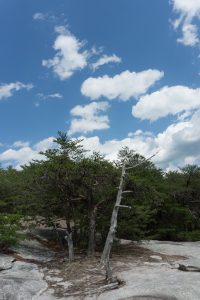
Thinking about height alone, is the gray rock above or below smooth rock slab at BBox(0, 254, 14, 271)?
above

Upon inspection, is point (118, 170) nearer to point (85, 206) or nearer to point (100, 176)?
point (100, 176)

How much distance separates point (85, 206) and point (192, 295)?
34.5ft

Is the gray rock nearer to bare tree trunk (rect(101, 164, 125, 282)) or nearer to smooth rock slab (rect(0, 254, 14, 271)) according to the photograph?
smooth rock slab (rect(0, 254, 14, 271))

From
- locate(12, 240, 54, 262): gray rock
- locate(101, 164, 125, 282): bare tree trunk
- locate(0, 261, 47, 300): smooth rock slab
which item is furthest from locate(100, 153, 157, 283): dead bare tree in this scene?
locate(12, 240, 54, 262): gray rock

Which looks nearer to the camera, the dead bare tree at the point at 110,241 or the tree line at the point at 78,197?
the dead bare tree at the point at 110,241

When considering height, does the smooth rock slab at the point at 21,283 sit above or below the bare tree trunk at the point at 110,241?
Answer: below

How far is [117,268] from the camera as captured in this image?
16328mm

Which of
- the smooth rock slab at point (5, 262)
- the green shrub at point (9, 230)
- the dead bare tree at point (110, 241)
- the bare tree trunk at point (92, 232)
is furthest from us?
the bare tree trunk at point (92, 232)

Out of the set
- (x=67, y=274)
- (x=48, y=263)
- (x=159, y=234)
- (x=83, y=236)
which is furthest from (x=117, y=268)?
(x=159, y=234)

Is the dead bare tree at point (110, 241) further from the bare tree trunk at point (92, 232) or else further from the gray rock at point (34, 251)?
the gray rock at point (34, 251)

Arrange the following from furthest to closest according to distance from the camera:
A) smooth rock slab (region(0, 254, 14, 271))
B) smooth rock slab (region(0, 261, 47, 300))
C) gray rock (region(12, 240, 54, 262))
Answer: gray rock (region(12, 240, 54, 262)) → smooth rock slab (region(0, 254, 14, 271)) → smooth rock slab (region(0, 261, 47, 300))

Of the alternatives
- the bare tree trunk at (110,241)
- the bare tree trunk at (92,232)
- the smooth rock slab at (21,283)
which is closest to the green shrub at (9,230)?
the smooth rock slab at (21,283)

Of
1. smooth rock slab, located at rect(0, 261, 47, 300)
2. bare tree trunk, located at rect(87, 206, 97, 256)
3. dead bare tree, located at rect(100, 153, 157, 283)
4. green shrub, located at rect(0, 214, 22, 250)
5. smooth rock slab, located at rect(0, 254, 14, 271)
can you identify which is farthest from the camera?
bare tree trunk, located at rect(87, 206, 97, 256)

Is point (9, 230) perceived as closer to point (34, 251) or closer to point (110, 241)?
point (34, 251)
